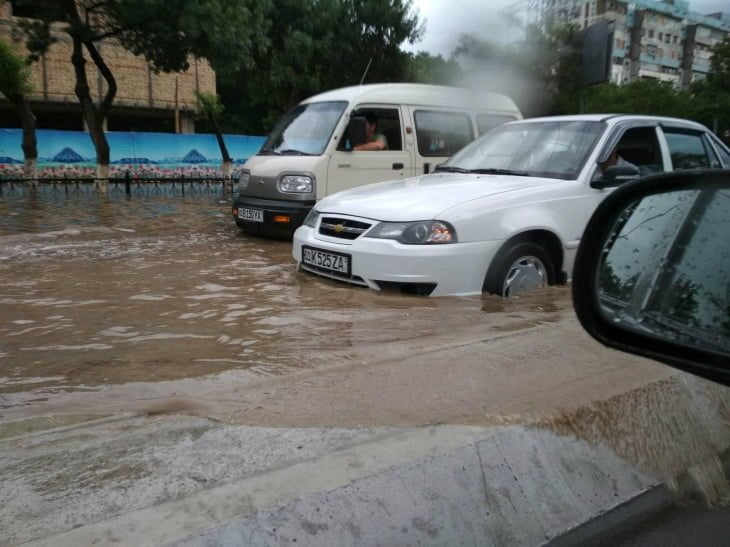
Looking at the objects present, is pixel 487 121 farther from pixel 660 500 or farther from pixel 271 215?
pixel 660 500

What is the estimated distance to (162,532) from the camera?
1.77m

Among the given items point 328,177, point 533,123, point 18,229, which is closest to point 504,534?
point 533,123

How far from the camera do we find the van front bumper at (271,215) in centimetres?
770

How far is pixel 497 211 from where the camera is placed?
4.71 m

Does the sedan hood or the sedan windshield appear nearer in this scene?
the sedan hood

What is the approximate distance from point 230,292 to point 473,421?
11.0 feet

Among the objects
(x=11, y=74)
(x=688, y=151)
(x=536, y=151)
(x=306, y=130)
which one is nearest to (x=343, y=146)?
(x=306, y=130)

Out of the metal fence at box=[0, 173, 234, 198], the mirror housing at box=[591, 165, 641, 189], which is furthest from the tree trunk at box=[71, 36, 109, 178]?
the mirror housing at box=[591, 165, 641, 189]

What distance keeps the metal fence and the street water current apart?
9066 mm

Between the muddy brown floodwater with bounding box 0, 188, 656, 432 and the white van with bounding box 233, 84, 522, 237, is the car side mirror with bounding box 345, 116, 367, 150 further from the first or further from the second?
the muddy brown floodwater with bounding box 0, 188, 656, 432

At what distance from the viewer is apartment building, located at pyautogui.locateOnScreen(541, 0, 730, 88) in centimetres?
4088

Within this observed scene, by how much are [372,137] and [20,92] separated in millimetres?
13671

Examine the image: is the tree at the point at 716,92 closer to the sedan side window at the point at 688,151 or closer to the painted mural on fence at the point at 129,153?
the painted mural on fence at the point at 129,153

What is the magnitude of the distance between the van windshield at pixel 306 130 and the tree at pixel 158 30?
20.2 feet
